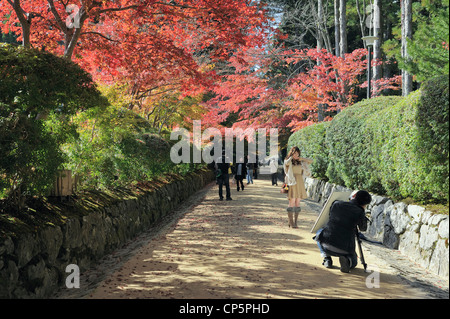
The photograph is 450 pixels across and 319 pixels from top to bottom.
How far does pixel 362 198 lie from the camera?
579 cm

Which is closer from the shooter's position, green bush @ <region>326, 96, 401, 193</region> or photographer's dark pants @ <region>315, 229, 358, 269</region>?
photographer's dark pants @ <region>315, 229, 358, 269</region>

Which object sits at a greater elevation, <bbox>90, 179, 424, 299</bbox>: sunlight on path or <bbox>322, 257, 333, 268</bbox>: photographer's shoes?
<bbox>322, 257, 333, 268</bbox>: photographer's shoes

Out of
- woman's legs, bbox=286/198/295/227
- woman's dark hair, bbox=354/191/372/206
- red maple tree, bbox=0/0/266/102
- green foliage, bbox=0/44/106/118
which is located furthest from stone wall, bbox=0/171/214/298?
woman's dark hair, bbox=354/191/372/206

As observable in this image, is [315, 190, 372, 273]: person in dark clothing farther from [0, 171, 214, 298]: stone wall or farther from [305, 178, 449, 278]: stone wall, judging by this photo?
[0, 171, 214, 298]: stone wall

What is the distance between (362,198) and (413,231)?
5.84ft

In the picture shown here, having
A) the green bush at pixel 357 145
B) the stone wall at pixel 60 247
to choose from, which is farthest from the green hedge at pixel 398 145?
the stone wall at pixel 60 247

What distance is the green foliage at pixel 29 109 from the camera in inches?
195

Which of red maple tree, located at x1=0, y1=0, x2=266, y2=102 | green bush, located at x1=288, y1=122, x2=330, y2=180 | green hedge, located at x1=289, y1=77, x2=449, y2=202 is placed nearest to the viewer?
green hedge, located at x1=289, y1=77, x2=449, y2=202

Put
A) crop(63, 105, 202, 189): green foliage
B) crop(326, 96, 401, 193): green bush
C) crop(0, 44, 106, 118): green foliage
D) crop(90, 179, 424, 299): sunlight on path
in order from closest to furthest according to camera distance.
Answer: crop(90, 179, 424, 299): sunlight on path
crop(0, 44, 106, 118): green foliage
crop(63, 105, 202, 189): green foliage
crop(326, 96, 401, 193): green bush

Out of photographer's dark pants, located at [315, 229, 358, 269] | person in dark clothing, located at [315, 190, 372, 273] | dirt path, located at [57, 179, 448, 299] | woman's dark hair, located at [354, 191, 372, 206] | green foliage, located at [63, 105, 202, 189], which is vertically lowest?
dirt path, located at [57, 179, 448, 299]

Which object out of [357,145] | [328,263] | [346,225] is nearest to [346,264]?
[328,263]

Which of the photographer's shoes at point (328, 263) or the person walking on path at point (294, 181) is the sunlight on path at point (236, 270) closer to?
the photographer's shoes at point (328, 263)

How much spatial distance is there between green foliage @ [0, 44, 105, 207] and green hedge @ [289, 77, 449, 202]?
4.99m

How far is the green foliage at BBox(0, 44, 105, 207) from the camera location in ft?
16.3
